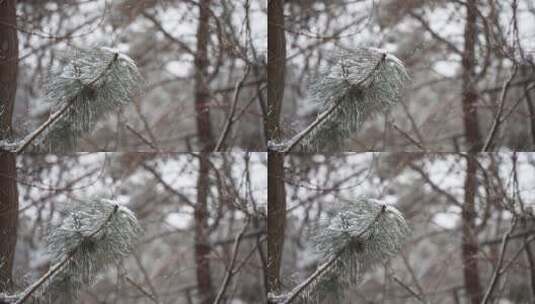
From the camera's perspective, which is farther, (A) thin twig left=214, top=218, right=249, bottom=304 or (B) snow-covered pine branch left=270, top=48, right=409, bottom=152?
(A) thin twig left=214, top=218, right=249, bottom=304

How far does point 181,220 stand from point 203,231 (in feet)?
0.25

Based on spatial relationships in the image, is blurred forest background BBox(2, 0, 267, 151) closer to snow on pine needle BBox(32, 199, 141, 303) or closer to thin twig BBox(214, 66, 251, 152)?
thin twig BBox(214, 66, 251, 152)

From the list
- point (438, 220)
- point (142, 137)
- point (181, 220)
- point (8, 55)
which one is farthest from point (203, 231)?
point (8, 55)

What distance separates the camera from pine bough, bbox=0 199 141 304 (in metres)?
2.57

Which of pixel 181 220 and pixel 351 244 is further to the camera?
pixel 181 220

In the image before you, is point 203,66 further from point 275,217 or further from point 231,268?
point 231,268

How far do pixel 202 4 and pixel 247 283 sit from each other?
87 centimetres

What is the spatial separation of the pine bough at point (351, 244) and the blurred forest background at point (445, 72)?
0.66 ft

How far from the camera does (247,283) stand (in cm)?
261

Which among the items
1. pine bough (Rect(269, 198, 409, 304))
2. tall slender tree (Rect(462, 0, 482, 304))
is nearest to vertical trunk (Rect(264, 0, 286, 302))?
pine bough (Rect(269, 198, 409, 304))

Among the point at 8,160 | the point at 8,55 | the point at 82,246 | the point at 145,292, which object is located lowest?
the point at 145,292

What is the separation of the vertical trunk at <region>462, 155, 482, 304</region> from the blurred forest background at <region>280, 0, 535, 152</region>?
0.08 meters

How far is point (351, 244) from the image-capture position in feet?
8.25

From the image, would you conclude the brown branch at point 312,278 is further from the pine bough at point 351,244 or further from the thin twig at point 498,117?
the thin twig at point 498,117
